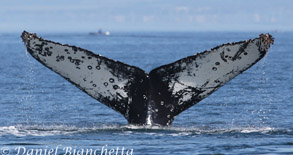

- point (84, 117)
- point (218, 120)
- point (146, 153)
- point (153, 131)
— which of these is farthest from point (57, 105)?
point (146, 153)

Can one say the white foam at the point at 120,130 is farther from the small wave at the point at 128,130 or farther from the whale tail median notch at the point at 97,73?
the whale tail median notch at the point at 97,73

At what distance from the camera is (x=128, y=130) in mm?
12125

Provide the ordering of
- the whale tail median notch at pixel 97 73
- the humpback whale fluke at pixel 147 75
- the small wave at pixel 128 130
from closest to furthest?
1. the humpback whale fluke at pixel 147 75
2. the whale tail median notch at pixel 97 73
3. the small wave at pixel 128 130

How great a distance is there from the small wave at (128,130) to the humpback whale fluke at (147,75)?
180mm

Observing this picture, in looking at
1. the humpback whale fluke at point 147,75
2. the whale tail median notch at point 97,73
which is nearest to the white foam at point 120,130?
the humpback whale fluke at point 147,75

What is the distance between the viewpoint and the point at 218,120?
14.8 meters

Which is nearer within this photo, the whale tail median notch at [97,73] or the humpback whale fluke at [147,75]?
the humpback whale fluke at [147,75]

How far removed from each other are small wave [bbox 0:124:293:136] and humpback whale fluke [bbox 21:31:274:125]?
7.1 inches

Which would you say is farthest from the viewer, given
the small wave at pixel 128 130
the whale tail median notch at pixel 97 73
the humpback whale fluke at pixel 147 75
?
the small wave at pixel 128 130

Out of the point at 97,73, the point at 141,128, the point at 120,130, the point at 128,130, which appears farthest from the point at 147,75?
the point at 120,130

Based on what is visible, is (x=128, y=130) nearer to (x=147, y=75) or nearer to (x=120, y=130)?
(x=120, y=130)

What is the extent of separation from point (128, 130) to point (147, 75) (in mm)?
1320

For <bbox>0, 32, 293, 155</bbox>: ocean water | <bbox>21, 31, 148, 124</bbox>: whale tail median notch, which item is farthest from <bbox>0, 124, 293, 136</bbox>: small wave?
<bbox>21, 31, 148, 124</bbox>: whale tail median notch

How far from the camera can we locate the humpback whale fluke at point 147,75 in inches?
426
